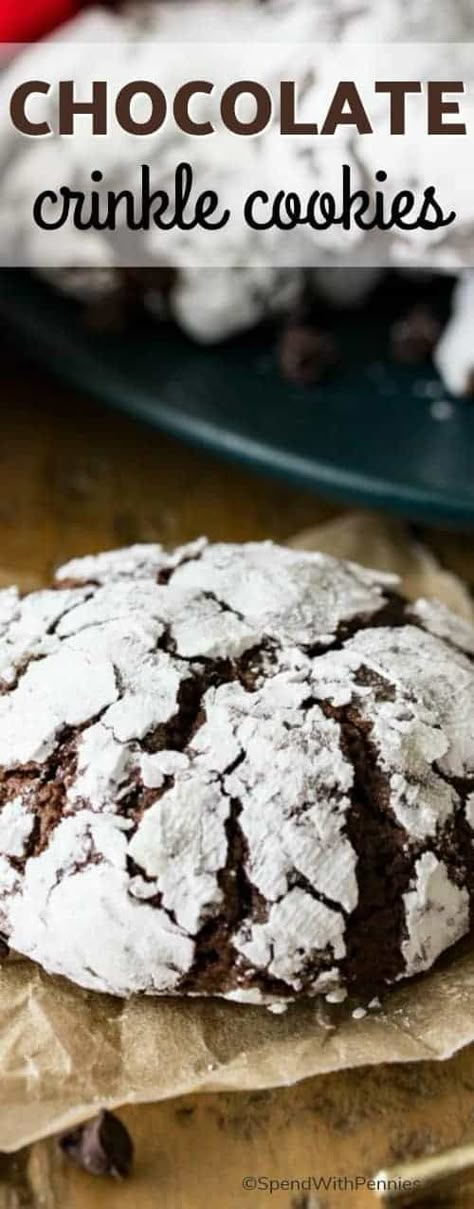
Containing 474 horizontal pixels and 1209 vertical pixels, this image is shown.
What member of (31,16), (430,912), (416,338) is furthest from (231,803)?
(31,16)

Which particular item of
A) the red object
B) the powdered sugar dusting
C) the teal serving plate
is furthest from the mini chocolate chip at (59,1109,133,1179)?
the red object

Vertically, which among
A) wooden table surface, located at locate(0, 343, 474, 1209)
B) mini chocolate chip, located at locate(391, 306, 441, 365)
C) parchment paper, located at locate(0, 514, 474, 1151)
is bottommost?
wooden table surface, located at locate(0, 343, 474, 1209)

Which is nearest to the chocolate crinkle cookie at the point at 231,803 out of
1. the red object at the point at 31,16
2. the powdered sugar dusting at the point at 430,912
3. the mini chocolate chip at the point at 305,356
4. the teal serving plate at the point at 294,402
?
the powdered sugar dusting at the point at 430,912

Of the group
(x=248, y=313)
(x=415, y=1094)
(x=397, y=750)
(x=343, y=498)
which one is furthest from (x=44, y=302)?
(x=415, y=1094)

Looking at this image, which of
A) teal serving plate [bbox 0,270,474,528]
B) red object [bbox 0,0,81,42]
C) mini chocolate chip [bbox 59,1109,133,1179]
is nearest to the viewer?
mini chocolate chip [bbox 59,1109,133,1179]

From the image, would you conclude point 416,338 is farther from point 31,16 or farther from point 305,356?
point 31,16

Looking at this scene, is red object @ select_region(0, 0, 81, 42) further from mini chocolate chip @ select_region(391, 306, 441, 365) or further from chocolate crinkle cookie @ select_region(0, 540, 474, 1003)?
chocolate crinkle cookie @ select_region(0, 540, 474, 1003)
